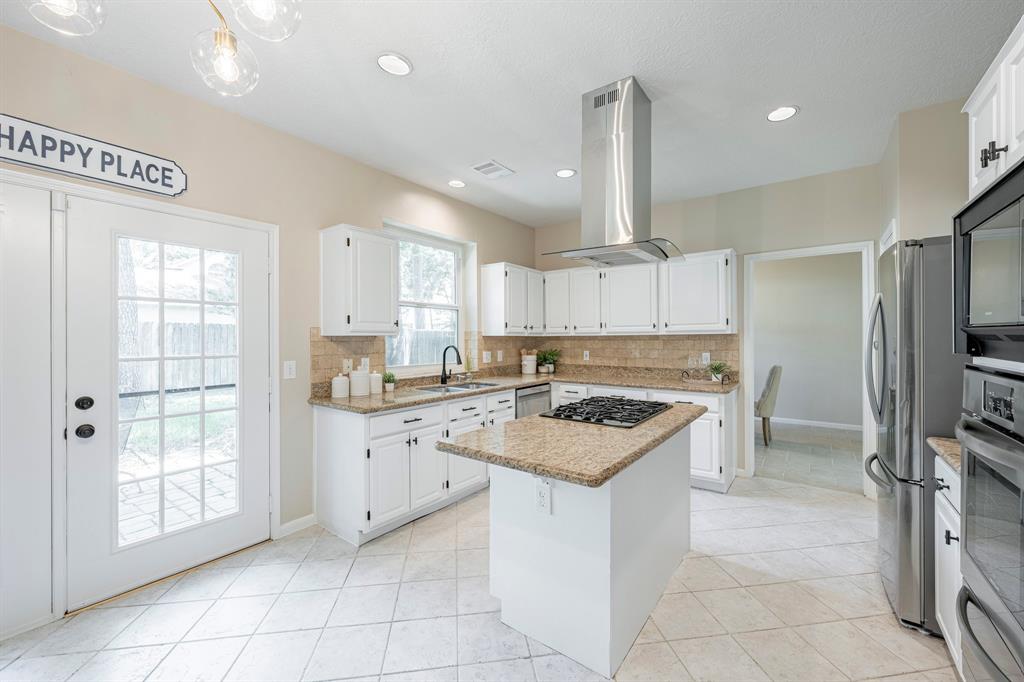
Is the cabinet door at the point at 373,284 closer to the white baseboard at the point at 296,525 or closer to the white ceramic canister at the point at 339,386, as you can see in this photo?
the white ceramic canister at the point at 339,386

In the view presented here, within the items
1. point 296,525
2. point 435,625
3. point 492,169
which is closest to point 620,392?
point 492,169

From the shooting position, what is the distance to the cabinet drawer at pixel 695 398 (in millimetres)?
3648

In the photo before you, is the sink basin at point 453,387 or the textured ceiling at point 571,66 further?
the sink basin at point 453,387

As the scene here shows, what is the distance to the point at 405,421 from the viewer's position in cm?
301

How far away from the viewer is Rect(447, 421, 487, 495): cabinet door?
3.40 meters

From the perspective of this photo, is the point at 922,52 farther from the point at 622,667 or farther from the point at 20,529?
the point at 20,529

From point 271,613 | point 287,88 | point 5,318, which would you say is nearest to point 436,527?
point 271,613

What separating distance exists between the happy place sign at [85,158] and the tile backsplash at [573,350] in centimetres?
122

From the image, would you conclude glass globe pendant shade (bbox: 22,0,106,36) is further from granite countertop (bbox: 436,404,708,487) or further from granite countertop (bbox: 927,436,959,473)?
granite countertop (bbox: 927,436,959,473)

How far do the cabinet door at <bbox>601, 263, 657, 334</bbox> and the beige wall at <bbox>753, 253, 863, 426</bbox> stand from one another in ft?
8.47

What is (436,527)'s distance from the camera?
307 cm

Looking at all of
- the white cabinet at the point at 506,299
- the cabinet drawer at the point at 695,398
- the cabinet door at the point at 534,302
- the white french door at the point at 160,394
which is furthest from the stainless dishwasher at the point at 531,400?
the white french door at the point at 160,394

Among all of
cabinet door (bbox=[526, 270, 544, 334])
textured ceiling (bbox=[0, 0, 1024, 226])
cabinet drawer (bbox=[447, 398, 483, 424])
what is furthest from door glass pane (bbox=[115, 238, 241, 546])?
cabinet door (bbox=[526, 270, 544, 334])

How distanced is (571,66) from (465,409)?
2.48 m
